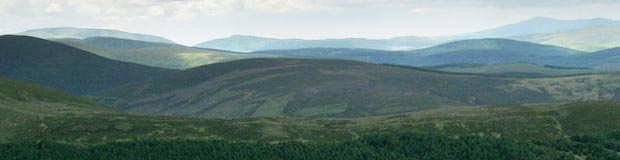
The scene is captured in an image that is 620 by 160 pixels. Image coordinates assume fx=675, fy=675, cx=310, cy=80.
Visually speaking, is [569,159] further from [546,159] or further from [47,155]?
[47,155]

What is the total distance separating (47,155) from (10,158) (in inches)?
394

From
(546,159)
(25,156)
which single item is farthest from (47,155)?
(546,159)

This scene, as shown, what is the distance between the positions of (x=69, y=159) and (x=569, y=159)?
14756 cm

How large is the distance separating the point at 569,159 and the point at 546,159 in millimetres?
6626

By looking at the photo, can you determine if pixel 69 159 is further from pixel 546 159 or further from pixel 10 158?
pixel 546 159

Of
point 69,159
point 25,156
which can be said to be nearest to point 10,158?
point 25,156

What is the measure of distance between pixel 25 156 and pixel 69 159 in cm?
1211

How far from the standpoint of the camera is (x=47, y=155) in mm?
199375

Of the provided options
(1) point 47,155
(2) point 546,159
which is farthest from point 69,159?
(2) point 546,159

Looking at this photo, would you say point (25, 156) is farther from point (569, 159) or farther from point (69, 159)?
point (569, 159)

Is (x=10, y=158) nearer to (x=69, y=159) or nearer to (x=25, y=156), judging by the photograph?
(x=25, y=156)

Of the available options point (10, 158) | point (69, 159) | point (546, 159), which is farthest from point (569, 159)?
point (10, 158)

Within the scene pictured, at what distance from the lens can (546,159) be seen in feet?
655

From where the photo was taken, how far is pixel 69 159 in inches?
7854
